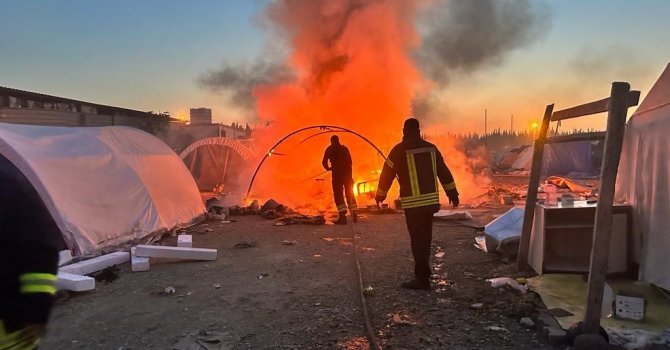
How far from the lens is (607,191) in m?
4.14

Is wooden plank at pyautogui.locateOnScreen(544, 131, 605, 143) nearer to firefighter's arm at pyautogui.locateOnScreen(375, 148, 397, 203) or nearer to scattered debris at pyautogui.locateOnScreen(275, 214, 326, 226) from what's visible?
firefighter's arm at pyautogui.locateOnScreen(375, 148, 397, 203)

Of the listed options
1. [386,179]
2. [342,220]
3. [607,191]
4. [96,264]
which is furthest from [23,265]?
[342,220]

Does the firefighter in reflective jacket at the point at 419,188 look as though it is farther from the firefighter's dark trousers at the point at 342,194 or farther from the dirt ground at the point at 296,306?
the firefighter's dark trousers at the point at 342,194

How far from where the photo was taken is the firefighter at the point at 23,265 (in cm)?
149

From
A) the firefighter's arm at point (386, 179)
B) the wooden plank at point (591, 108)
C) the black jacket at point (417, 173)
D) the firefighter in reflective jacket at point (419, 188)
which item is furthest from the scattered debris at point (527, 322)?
the firefighter's arm at point (386, 179)

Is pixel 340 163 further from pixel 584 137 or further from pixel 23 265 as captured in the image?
pixel 23 265

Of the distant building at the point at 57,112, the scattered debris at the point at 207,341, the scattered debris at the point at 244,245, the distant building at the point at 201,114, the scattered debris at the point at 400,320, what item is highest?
the distant building at the point at 201,114

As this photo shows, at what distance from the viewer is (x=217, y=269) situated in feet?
23.3

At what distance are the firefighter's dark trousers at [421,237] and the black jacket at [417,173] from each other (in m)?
0.09

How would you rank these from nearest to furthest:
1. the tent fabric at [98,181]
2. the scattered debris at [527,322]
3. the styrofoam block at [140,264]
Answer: the scattered debris at [527,322] → the styrofoam block at [140,264] → the tent fabric at [98,181]

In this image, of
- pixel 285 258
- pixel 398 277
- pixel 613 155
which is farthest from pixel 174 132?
pixel 613 155

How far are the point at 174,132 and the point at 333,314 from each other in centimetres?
2439

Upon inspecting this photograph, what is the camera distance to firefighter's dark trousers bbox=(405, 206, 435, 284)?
5.84 meters

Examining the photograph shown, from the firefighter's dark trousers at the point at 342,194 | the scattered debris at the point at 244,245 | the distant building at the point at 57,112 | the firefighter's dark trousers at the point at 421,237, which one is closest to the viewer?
the firefighter's dark trousers at the point at 421,237
